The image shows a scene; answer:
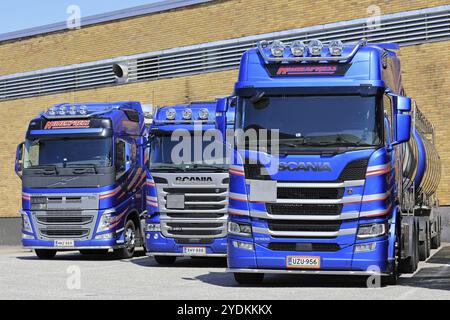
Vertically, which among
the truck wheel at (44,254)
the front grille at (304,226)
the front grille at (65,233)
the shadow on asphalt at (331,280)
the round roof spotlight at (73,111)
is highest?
the round roof spotlight at (73,111)

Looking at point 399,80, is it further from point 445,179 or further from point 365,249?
point 445,179

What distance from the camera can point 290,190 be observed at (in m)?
12.7

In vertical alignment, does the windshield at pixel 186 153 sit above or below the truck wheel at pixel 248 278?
above

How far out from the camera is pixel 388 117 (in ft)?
42.9

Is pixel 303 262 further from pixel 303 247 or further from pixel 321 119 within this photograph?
pixel 321 119

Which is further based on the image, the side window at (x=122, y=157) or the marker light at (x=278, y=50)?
the side window at (x=122, y=157)

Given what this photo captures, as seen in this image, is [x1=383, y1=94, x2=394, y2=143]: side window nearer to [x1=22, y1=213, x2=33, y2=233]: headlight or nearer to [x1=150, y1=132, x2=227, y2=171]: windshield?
[x1=150, y1=132, x2=227, y2=171]: windshield

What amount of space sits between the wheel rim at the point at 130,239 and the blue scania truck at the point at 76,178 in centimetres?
28

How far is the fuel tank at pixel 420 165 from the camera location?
1614 centimetres

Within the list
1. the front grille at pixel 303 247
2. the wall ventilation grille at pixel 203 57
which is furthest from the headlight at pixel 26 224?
the wall ventilation grille at pixel 203 57

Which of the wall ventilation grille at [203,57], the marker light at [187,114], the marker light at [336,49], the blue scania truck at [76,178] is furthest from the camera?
the wall ventilation grille at [203,57]

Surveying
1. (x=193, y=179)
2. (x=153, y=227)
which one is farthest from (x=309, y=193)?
(x=153, y=227)

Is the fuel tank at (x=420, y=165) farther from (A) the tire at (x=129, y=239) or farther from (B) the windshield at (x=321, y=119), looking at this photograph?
(A) the tire at (x=129, y=239)

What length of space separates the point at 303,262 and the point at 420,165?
6.34m
